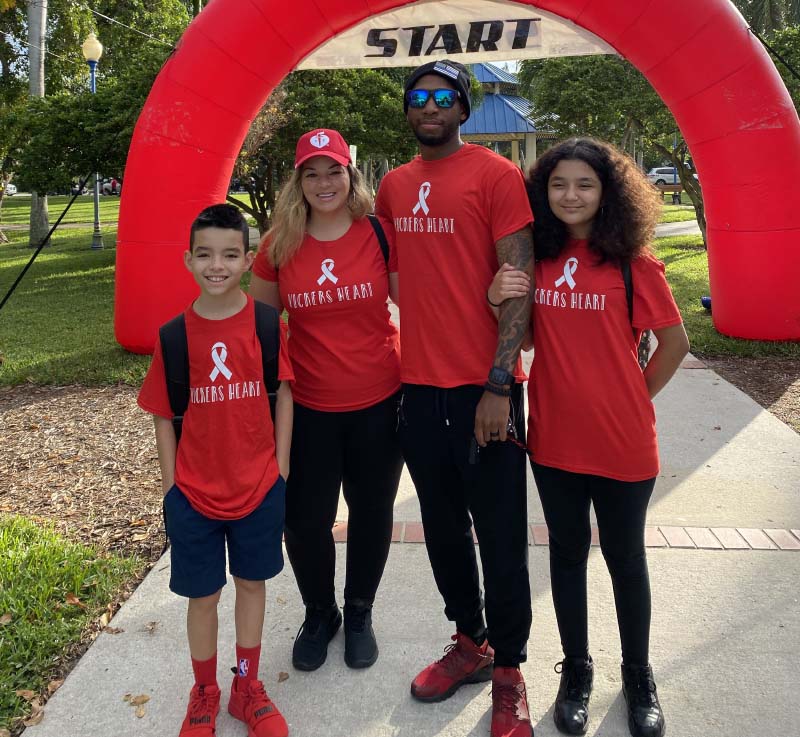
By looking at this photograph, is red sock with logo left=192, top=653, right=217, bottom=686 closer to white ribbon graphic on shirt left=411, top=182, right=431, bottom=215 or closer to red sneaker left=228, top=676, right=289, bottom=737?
red sneaker left=228, top=676, right=289, bottom=737

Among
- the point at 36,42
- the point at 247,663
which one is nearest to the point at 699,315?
the point at 247,663

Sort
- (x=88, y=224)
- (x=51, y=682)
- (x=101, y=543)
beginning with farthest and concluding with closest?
(x=88, y=224)
(x=101, y=543)
(x=51, y=682)

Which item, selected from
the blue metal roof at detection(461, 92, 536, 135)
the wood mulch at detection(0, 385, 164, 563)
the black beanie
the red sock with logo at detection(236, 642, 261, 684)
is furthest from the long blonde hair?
the blue metal roof at detection(461, 92, 536, 135)

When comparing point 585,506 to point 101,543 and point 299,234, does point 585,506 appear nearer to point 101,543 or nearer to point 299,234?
point 299,234

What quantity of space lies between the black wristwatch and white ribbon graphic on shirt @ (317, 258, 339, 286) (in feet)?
2.04

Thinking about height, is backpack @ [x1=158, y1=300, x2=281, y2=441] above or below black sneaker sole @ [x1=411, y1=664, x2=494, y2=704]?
above

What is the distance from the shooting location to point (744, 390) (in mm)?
6113

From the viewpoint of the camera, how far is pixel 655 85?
22.3 feet

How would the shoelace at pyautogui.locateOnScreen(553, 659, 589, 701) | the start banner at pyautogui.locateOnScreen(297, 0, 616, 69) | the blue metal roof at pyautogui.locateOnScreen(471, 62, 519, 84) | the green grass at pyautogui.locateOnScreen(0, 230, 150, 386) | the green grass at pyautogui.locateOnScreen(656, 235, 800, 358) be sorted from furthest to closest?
the blue metal roof at pyautogui.locateOnScreen(471, 62, 519, 84) < the start banner at pyautogui.locateOnScreen(297, 0, 616, 69) < the green grass at pyautogui.locateOnScreen(656, 235, 800, 358) < the green grass at pyautogui.locateOnScreen(0, 230, 150, 386) < the shoelace at pyautogui.locateOnScreen(553, 659, 589, 701)

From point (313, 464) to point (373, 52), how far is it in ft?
20.7

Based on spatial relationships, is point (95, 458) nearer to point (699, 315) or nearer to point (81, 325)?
point (81, 325)

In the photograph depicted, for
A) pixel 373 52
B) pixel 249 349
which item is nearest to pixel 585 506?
pixel 249 349

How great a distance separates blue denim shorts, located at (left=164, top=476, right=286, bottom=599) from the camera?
2289mm

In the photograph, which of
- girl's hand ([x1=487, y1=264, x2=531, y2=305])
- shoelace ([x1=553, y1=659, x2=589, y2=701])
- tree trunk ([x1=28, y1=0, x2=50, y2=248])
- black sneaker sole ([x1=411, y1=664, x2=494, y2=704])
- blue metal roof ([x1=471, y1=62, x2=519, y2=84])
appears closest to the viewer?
girl's hand ([x1=487, y1=264, x2=531, y2=305])
